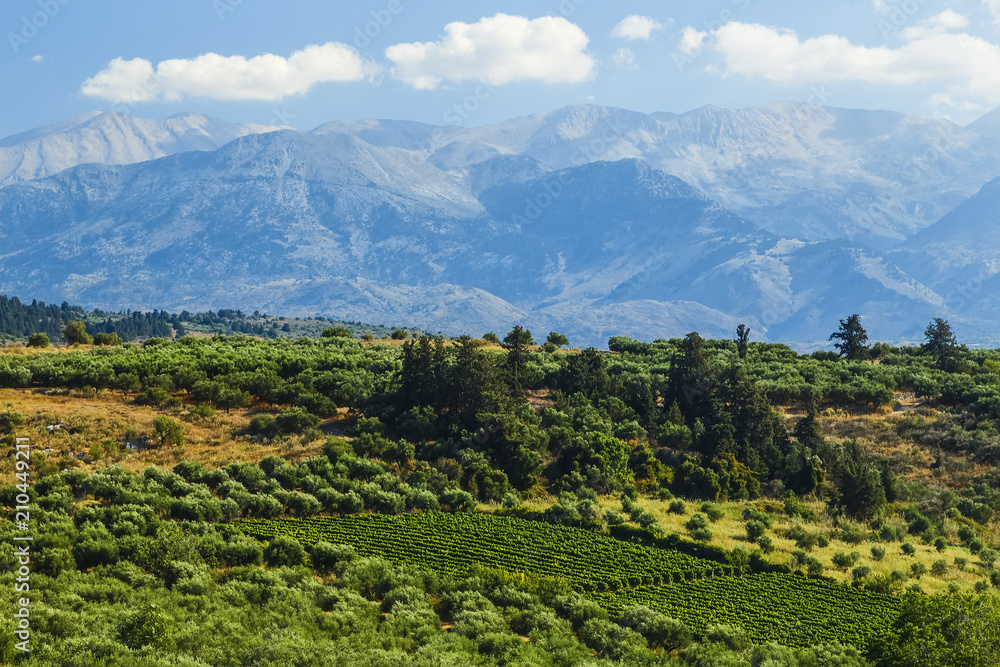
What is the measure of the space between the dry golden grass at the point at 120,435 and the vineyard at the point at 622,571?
898cm

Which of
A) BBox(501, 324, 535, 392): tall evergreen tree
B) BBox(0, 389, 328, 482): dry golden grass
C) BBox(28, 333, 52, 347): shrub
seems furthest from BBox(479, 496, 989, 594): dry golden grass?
BBox(28, 333, 52, 347): shrub

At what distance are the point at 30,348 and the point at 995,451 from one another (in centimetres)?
7385

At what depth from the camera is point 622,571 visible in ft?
119

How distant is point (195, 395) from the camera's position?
53.0 metres

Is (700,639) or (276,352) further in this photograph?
(276,352)

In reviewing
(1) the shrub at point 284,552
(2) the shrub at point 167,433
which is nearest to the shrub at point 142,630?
(1) the shrub at point 284,552


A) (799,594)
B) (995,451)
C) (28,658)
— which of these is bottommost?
(28,658)

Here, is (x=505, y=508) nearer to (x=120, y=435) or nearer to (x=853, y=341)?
(x=120, y=435)

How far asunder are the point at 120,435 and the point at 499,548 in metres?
22.3

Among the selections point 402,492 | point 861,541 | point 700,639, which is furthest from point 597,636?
point 861,541

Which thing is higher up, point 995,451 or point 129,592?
point 995,451

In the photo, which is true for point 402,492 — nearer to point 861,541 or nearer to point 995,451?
point 861,541

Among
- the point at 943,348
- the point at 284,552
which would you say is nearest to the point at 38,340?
the point at 284,552

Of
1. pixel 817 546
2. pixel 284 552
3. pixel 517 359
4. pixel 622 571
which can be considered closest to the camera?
pixel 284 552
